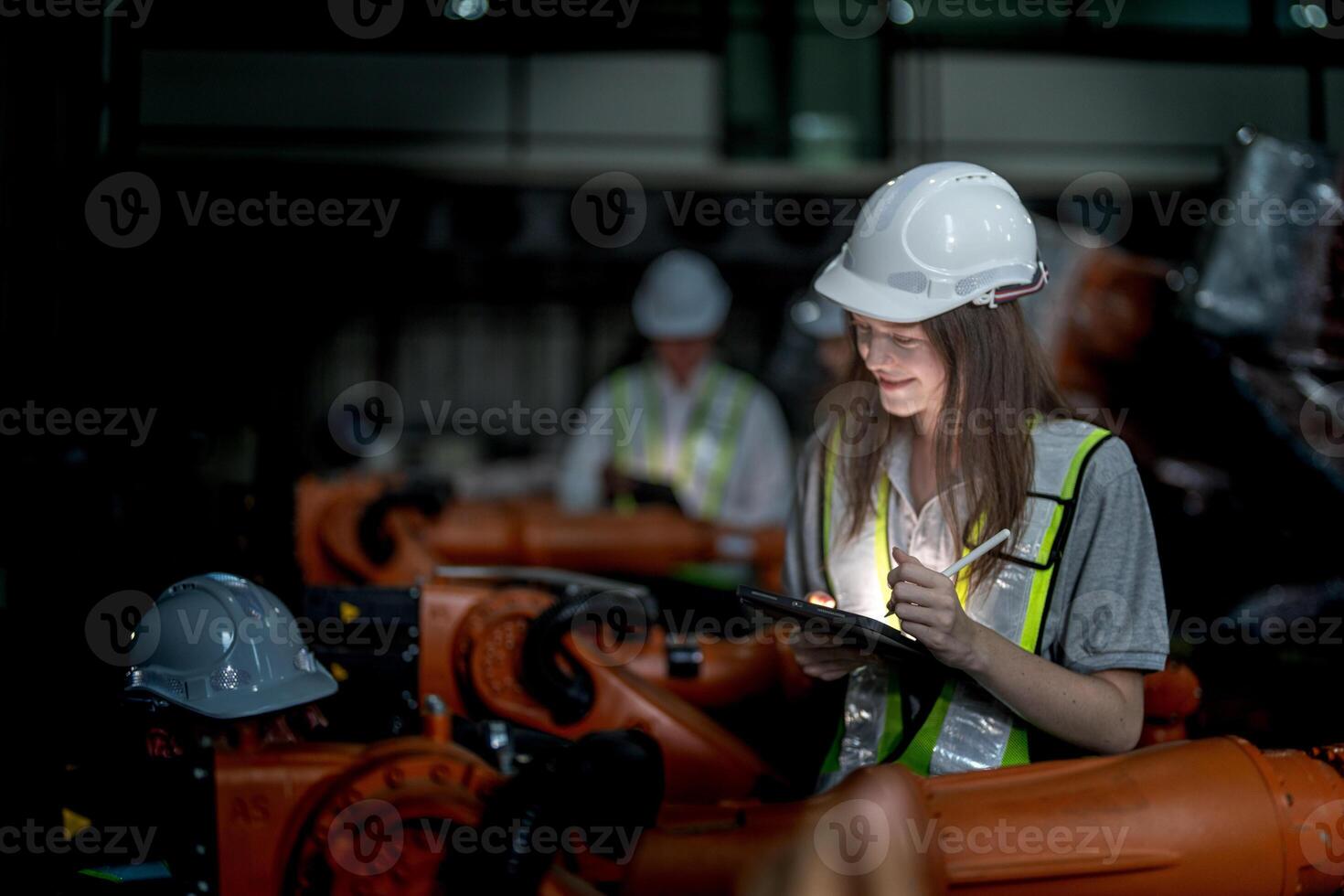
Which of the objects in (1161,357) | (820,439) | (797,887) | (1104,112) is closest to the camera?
(797,887)

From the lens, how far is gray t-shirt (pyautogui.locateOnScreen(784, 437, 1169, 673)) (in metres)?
2.11

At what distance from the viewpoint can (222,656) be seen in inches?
91.2

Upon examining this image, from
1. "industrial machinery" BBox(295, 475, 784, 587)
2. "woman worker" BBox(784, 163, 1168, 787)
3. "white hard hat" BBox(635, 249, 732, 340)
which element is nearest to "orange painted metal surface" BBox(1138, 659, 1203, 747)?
"woman worker" BBox(784, 163, 1168, 787)

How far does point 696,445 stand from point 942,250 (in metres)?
4.06

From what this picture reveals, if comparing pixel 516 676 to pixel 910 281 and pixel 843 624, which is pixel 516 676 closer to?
pixel 843 624

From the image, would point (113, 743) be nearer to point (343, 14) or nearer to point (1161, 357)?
point (343, 14)

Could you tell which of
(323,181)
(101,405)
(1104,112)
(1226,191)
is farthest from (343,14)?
(1104,112)

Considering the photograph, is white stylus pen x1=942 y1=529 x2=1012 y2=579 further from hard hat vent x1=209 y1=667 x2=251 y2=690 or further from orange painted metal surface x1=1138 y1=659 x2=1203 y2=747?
hard hat vent x1=209 y1=667 x2=251 y2=690

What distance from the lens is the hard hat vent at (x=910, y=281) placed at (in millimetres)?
2266

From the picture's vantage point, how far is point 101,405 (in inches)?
137

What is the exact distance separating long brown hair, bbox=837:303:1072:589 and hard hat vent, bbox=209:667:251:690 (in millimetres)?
1359

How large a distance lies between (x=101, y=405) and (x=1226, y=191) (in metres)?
3.48

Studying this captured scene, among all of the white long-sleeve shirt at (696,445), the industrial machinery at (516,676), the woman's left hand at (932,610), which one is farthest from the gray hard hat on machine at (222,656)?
the white long-sleeve shirt at (696,445)

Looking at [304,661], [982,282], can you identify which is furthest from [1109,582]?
[304,661]
